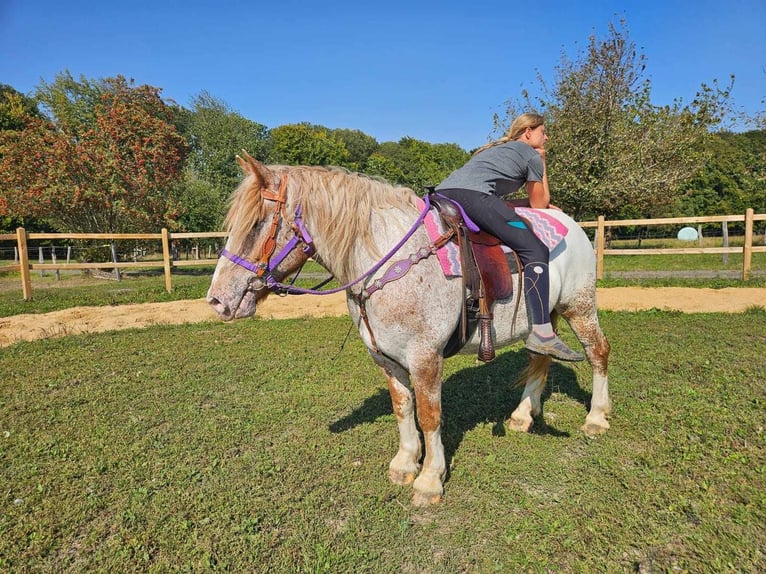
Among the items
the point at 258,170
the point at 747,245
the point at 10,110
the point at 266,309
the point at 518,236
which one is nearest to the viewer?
the point at 258,170

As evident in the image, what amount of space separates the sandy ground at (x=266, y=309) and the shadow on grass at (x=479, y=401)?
4.97 meters

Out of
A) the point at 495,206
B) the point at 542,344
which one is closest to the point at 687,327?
the point at 542,344

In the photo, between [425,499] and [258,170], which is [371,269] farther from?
[425,499]

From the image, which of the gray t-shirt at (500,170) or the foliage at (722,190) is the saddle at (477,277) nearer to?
the gray t-shirt at (500,170)

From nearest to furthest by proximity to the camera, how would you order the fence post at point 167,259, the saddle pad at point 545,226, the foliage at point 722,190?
the saddle pad at point 545,226
the fence post at point 167,259
the foliage at point 722,190

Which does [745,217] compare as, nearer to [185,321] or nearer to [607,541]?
[607,541]

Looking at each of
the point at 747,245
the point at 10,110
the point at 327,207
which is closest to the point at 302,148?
the point at 10,110

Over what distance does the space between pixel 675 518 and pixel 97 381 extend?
6.25m

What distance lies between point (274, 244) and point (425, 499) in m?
2.07

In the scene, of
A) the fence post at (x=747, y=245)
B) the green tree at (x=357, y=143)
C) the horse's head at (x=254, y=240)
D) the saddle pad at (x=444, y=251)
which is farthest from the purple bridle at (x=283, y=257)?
the green tree at (x=357, y=143)

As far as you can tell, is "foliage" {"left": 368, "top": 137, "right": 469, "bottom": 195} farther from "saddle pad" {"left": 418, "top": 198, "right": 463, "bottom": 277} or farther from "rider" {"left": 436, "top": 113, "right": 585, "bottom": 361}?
"saddle pad" {"left": 418, "top": 198, "right": 463, "bottom": 277}

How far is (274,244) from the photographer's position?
267 centimetres

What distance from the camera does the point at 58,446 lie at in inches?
153

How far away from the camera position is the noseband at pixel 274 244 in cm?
263
